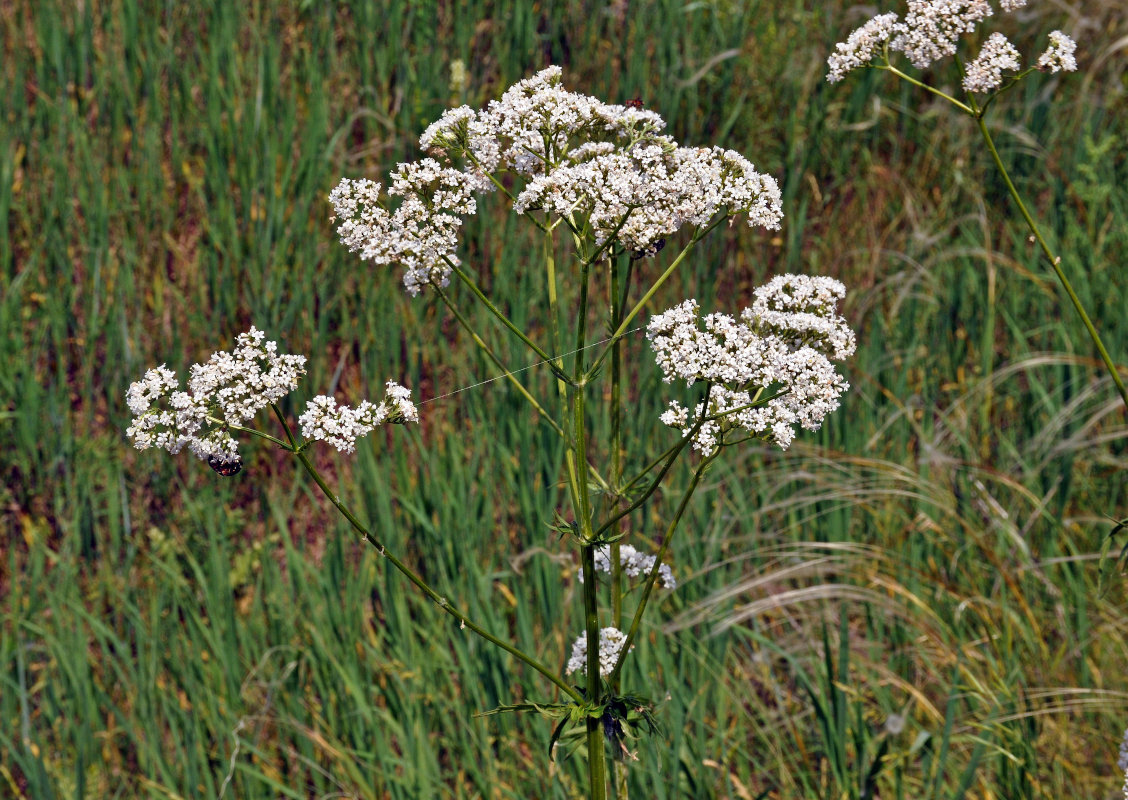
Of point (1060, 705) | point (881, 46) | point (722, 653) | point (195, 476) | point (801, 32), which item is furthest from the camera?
point (801, 32)

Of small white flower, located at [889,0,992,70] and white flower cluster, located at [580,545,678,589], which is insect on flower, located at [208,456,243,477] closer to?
white flower cluster, located at [580,545,678,589]

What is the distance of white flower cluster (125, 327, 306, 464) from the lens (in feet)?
6.16

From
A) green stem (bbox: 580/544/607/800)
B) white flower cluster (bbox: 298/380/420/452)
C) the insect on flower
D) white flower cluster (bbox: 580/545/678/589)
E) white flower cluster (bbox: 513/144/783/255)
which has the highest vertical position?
white flower cluster (bbox: 513/144/783/255)

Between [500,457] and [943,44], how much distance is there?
261 cm

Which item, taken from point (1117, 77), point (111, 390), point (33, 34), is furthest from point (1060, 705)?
point (33, 34)

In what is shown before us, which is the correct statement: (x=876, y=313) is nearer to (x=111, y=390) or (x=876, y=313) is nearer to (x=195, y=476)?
(x=195, y=476)

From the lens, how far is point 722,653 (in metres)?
3.49

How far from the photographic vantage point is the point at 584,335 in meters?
1.95

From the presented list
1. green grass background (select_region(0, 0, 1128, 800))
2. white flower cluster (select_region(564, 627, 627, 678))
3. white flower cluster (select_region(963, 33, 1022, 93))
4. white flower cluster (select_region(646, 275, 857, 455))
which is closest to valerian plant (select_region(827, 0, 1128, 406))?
white flower cluster (select_region(963, 33, 1022, 93))

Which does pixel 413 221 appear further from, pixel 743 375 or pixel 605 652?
pixel 605 652

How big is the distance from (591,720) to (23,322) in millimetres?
4377

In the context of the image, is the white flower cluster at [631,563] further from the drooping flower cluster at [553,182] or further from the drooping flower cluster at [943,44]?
the drooping flower cluster at [943,44]

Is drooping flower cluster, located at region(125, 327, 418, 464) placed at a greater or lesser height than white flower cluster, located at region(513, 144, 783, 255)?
lesser

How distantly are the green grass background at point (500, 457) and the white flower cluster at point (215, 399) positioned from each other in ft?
4.48
